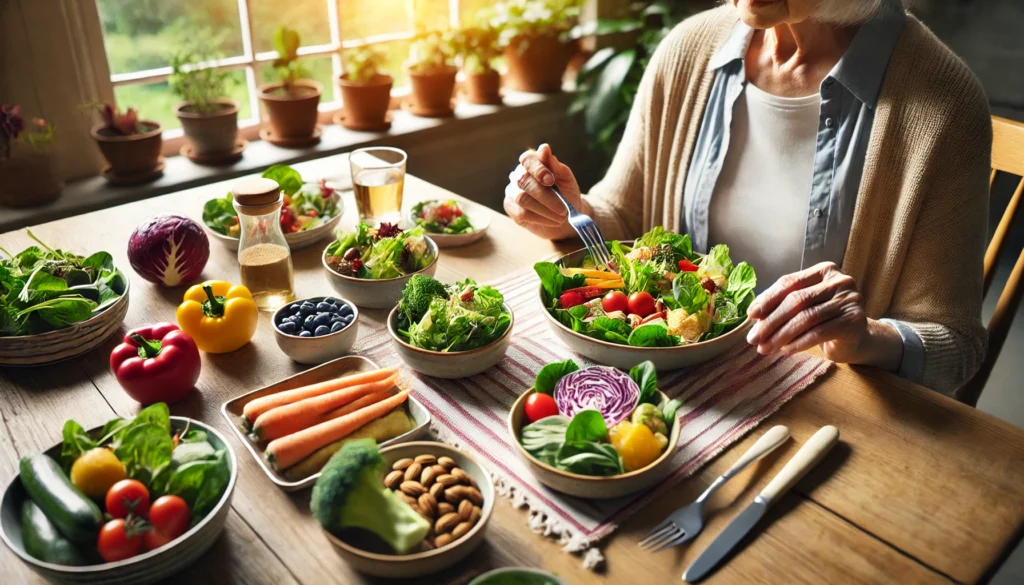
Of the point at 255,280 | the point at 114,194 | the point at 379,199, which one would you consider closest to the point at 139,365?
the point at 255,280

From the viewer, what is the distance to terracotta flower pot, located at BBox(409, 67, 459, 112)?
9.95ft

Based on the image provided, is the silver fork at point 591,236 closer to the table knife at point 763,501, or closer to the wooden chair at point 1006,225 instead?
the table knife at point 763,501

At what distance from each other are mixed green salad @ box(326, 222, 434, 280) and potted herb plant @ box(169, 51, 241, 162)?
51.5 inches

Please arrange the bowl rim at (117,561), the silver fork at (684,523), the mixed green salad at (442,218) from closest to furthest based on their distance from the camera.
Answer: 1. the bowl rim at (117,561)
2. the silver fork at (684,523)
3. the mixed green salad at (442,218)

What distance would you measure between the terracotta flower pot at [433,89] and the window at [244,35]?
0.48 ft

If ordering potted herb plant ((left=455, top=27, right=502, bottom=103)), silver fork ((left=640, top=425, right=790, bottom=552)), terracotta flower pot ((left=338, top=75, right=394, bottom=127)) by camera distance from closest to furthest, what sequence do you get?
silver fork ((left=640, top=425, right=790, bottom=552)) < terracotta flower pot ((left=338, top=75, right=394, bottom=127)) < potted herb plant ((left=455, top=27, right=502, bottom=103))

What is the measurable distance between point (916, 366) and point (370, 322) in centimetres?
94

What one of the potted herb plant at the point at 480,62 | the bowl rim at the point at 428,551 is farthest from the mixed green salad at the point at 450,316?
the potted herb plant at the point at 480,62

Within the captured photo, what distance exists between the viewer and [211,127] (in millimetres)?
2518

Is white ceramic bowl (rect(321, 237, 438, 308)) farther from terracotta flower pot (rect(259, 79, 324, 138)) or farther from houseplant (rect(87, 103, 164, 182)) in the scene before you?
terracotta flower pot (rect(259, 79, 324, 138))

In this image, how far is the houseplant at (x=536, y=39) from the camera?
3.25 metres

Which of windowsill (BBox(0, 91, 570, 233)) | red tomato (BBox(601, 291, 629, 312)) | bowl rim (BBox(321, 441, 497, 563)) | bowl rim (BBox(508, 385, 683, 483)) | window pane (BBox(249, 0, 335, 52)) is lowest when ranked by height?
windowsill (BBox(0, 91, 570, 233))

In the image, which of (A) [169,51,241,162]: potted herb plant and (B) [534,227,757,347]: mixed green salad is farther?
(A) [169,51,241,162]: potted herb plant

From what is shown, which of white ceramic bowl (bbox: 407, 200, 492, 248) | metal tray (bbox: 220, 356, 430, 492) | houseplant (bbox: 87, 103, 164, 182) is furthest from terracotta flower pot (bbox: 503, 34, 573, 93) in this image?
metal tray (bbox: 220, 356, 430, 492)
